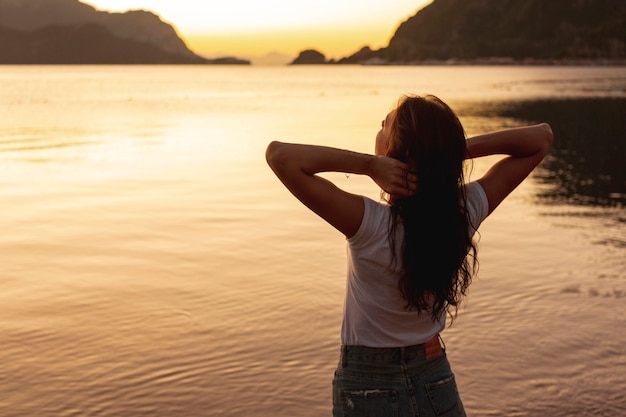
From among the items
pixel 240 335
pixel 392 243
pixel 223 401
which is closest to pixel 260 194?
pixel 240 335

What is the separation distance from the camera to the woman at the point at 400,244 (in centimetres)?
233

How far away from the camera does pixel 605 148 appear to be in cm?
2253

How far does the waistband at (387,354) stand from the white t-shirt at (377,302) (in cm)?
2

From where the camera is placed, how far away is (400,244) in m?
2.39

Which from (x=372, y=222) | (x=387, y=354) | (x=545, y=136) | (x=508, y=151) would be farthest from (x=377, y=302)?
(x=545, y=136)

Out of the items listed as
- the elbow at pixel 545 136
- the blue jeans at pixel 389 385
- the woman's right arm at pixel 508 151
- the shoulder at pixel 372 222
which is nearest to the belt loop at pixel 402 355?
the blue jeans at pixel 389 385

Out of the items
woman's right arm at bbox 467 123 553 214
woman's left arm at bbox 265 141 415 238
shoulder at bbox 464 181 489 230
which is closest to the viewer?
woman's left arm at bbox 265 141 415 238

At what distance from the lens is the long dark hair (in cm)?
234

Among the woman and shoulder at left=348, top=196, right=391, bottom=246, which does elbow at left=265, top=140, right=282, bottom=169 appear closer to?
the woman

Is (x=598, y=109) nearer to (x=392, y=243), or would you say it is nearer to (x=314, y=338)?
(x=314, y=338)

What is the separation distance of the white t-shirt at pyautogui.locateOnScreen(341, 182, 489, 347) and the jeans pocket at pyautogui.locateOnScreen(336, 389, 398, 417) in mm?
Answer: 151

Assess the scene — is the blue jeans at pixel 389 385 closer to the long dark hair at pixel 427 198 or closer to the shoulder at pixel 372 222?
the long dark hair at pixel 427 198

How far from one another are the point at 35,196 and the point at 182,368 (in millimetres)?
8968

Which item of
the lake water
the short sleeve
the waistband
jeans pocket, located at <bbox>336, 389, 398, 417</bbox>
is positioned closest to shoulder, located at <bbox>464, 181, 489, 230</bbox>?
the short sleeve
